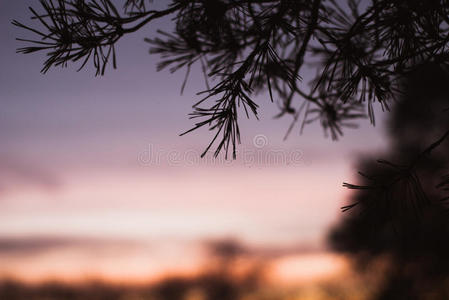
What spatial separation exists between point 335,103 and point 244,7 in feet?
2.97

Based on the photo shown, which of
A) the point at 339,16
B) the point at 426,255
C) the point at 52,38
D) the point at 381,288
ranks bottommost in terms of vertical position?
the point at 381,288

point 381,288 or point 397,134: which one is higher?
point 397,134

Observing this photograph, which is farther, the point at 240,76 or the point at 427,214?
the point at 427,214

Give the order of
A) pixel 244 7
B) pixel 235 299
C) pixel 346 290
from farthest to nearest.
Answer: pixel 235 299
pixel 346 290
pixel 244 7

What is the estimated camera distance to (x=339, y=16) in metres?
1.65

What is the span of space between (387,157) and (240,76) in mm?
6412

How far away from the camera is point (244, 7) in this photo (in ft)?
4.57

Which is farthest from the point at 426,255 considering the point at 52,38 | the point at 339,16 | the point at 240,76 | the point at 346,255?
the point at 52,38

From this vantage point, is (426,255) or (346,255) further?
(346,255)

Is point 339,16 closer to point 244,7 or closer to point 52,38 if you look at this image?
point 244,7

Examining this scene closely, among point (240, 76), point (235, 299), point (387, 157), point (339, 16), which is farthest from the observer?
point (235, 299)

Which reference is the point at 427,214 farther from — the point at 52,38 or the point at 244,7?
the point at 52,38

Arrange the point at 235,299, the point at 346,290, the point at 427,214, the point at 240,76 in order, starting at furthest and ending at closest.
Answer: the point at 235,299 < the point at 346,290 < the point at 427,214 < the point at 240,76

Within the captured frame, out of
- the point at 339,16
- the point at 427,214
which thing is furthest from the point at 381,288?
the point at 339,16
